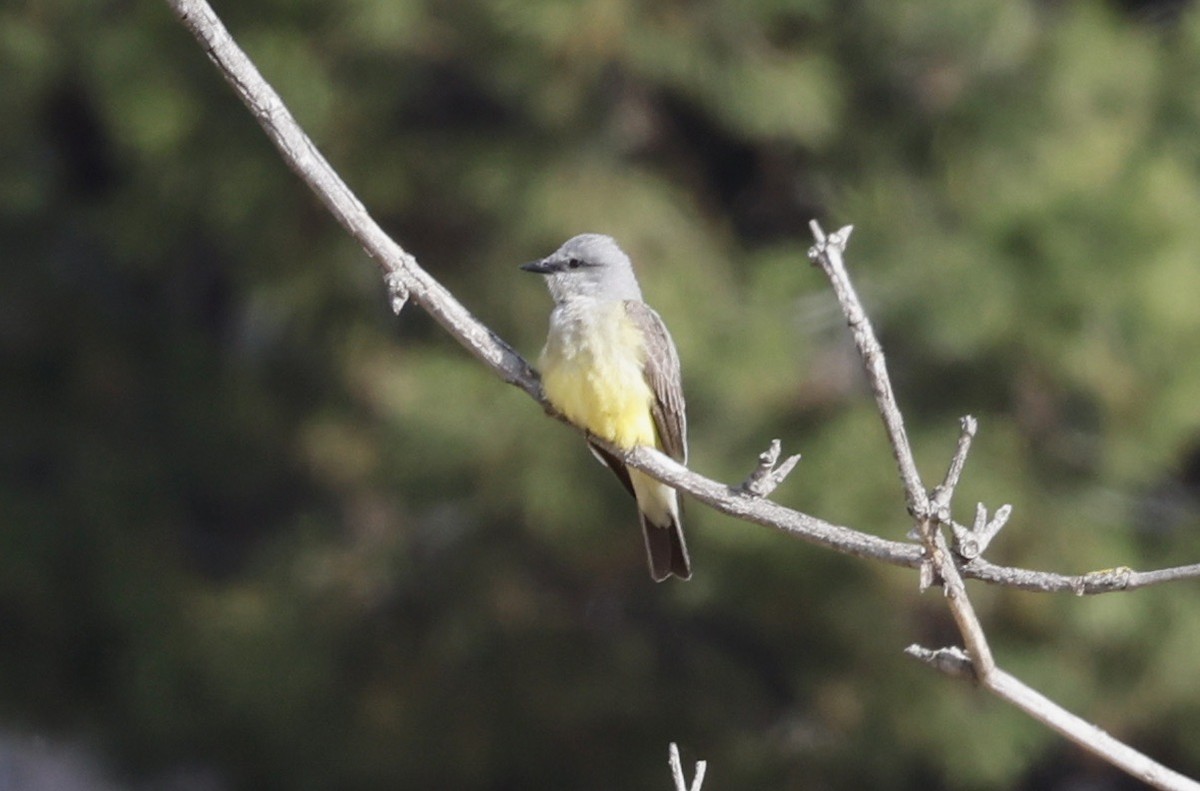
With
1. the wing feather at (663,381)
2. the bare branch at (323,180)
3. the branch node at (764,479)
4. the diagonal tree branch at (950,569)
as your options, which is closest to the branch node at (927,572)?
the diagonal tree branch at (950,569)

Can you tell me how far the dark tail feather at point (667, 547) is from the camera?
14.1 ft

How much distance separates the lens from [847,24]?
6.88 m

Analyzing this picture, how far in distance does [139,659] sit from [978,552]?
6114 mm

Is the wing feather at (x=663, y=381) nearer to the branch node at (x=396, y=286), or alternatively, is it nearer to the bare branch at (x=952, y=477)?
the branch node at (x=396, y=286)

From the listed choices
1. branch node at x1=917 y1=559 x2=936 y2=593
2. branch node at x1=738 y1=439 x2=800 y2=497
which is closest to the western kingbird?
branch node at x1=738 y1=439 x2=800 y2=497

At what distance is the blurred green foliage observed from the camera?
6203 mm

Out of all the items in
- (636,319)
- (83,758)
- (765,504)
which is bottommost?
(765,504)

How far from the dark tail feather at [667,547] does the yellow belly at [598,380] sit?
1.04 feet

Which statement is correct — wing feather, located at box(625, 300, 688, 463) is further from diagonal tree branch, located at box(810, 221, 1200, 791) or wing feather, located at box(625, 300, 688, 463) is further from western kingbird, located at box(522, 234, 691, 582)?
diagonal tree branch, located at box(810, 221, 1200, 791)

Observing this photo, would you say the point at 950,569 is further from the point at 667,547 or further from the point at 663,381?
the point at 667,547

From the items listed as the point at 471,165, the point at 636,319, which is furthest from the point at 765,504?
the point at 471,165

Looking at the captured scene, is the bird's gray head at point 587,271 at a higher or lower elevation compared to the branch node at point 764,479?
higher

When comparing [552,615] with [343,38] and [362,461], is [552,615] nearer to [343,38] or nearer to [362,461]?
[362,461]

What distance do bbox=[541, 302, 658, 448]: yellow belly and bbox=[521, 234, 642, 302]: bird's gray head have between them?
195 mm
